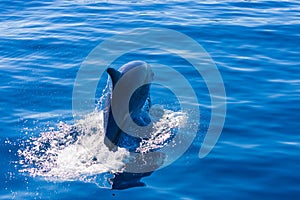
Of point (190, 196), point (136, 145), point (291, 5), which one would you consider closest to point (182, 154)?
point (136, 145)

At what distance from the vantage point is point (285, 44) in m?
20.6

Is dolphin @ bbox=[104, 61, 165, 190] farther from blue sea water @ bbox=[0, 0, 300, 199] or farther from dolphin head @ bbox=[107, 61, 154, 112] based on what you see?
blue sea water @ bbox=[0, 0, 300, 199]

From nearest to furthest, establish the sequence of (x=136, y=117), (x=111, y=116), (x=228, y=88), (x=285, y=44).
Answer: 1. (x=111, y=116)
2. (x=136, y=117)
3. (x=228, y=88)
4. (x=285, y=44)

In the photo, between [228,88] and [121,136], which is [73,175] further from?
[228,88]

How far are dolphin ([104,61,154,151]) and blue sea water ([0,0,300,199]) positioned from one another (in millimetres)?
1261

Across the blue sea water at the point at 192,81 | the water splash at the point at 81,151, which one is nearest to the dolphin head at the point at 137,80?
the water splash at the point at 81,151

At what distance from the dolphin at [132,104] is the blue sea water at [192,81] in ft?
4.14

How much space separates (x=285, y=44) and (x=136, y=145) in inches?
378

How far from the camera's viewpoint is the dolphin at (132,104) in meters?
12.6

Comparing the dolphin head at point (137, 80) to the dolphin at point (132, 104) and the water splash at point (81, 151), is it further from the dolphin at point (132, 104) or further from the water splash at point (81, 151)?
the water splash at point (81, 151)

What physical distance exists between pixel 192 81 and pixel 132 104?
15.1ft

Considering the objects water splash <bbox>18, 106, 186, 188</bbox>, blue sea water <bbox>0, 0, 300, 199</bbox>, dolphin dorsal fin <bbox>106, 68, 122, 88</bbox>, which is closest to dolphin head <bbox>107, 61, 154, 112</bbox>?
dolphin dorsal fin <bbox>106, 68, 122, 88</bbox>

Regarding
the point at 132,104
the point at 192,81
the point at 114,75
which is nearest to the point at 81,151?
the point at 132,104

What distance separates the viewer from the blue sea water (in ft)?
38.0
